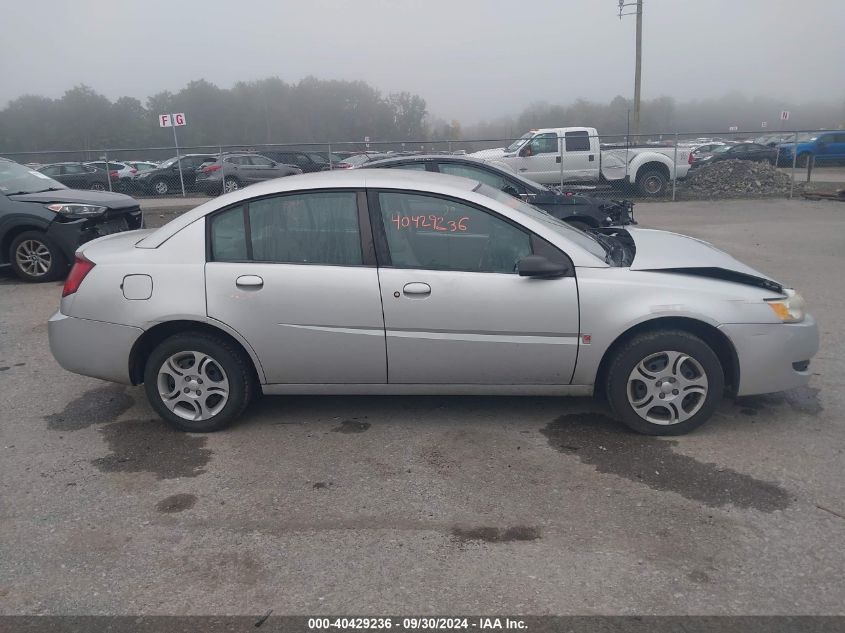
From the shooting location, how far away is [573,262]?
14.0 feet

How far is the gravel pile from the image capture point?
1972 centimetres

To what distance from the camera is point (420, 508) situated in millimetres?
3572

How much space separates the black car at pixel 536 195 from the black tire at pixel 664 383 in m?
4.48

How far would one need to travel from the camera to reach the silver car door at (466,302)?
13.9 ft

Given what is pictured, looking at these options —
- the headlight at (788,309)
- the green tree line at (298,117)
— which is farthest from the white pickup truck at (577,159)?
the green tree line at (298,117)

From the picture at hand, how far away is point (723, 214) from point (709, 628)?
1532 centimetres

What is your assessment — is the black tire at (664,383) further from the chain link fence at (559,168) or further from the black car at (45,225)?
the chain link fence at (559,168)

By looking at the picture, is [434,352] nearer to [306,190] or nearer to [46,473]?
[306,190]

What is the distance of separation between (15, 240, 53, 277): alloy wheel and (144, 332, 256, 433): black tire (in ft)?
19.2

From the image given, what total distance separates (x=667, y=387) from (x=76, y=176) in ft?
77.9

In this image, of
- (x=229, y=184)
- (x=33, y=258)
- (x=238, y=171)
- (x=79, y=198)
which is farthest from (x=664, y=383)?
(x=238, y=171)

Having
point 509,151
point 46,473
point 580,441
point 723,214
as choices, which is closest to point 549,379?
point 580,441

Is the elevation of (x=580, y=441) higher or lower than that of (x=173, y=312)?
lower

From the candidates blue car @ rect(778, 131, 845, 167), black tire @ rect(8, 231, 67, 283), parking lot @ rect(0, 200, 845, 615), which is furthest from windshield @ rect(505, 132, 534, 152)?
blue car @ rect(778, 131, 845, 167)
